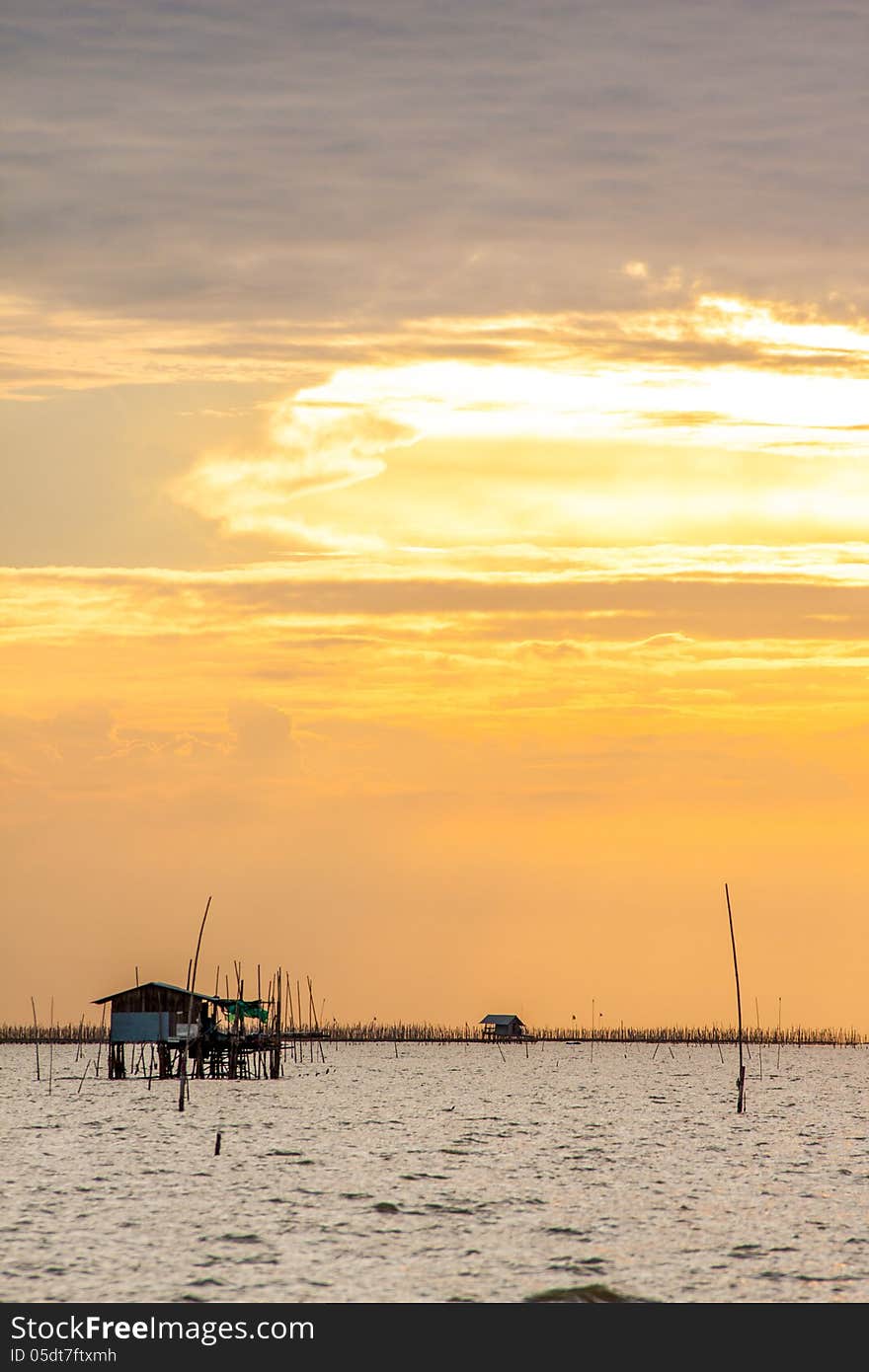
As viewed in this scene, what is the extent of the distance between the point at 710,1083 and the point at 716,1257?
3883 inches

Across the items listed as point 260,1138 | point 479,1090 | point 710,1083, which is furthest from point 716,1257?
point 710,1083

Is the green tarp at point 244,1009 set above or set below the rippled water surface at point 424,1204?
above

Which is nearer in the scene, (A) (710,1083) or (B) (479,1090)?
(B) (479,1090)

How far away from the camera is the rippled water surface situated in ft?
91.8

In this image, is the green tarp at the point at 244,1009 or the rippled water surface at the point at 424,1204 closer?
the rippled water surface at the point at 424,1204

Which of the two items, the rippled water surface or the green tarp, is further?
the green tarp

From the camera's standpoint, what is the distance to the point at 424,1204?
3762 cm

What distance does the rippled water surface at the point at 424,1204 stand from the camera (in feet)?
91.8

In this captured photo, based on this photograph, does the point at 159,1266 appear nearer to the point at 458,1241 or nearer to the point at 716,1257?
the point at 458,1241

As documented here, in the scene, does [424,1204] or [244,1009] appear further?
[244,1009]

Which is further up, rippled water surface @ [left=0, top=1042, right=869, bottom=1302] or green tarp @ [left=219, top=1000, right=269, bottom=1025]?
green tarp @ [left=219, top=1000, right=269, bottom=1025]

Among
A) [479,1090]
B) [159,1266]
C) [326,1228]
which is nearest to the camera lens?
[159,1266]
